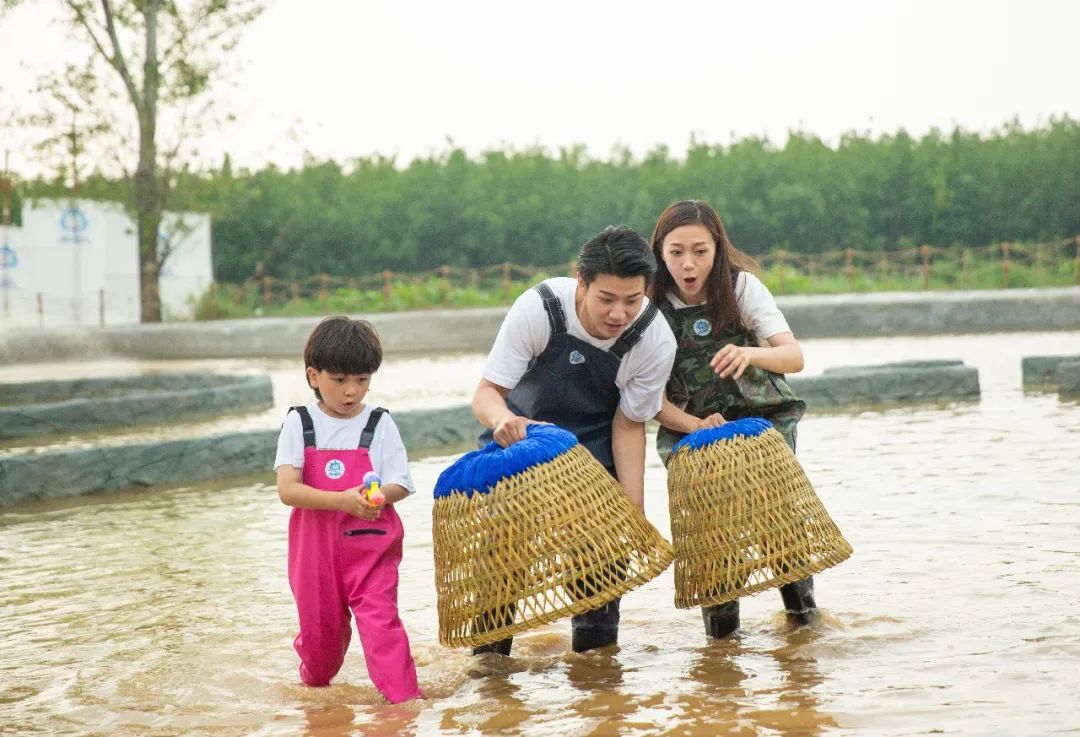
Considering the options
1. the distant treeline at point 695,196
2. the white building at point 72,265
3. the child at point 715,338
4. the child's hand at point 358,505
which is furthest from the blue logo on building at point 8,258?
the child's hand at point 358,505

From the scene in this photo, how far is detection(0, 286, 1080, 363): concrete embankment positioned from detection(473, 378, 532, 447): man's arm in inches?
706

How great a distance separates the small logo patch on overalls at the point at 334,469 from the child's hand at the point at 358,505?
0.11 meters

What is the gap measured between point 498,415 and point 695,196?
39502mm

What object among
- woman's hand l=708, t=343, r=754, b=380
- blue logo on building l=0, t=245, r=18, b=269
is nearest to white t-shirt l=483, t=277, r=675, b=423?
woman's hand l=708, t=343, r=754, b=380

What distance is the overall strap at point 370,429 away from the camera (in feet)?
13.0

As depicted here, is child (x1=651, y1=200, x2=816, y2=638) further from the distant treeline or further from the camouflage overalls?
the distant treeline

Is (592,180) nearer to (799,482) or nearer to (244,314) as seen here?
(244,314)

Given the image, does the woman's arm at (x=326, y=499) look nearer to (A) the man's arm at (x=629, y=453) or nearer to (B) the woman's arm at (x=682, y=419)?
(A) the man's arm at (x=629, y=453)

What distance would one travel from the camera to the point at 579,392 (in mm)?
4285

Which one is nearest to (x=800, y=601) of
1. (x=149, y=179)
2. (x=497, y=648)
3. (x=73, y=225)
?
(x=497, y=648)

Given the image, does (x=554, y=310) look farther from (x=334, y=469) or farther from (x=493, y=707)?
(x=493, y=707)

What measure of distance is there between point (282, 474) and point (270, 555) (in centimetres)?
255

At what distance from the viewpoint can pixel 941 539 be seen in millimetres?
5953

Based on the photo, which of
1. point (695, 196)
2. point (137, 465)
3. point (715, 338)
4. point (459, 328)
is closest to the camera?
point (715, 338)
